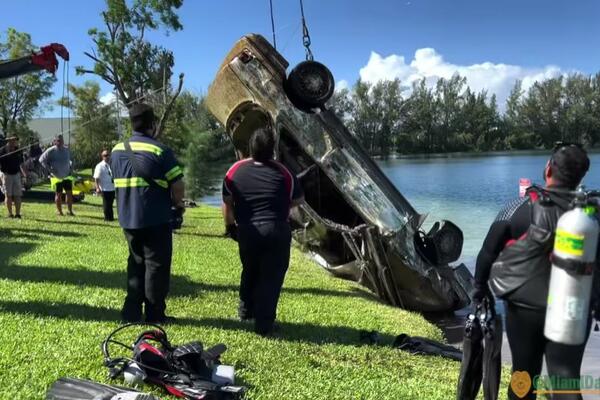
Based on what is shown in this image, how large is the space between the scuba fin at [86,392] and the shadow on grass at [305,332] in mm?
1996

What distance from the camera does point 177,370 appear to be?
3881mm

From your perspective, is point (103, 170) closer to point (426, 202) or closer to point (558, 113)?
point (426, 202)

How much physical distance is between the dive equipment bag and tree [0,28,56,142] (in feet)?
165

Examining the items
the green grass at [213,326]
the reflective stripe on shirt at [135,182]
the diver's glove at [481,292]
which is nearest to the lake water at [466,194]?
the green grass at [213,326]

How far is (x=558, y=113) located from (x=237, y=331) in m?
82.7

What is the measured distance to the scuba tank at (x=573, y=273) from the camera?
9.31 ft

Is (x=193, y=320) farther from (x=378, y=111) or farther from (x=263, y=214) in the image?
(x=378, y=111)

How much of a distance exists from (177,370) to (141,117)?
2.29 meters

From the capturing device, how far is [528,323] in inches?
128

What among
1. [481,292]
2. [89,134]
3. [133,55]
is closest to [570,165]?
[481,292]

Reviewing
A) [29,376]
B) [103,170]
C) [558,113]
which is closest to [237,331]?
[29,376]

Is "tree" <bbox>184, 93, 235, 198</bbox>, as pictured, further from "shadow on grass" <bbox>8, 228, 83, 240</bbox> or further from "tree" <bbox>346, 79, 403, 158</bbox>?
"tree" <bbox>346, 79, 403, 158</bbox>

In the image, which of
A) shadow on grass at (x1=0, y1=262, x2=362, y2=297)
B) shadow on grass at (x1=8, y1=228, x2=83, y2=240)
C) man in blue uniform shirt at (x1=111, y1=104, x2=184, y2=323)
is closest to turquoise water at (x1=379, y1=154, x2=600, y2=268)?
shadow on grass at (x1=0, y1=262, x2=362, y2=297)

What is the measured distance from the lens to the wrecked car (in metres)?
8.57
